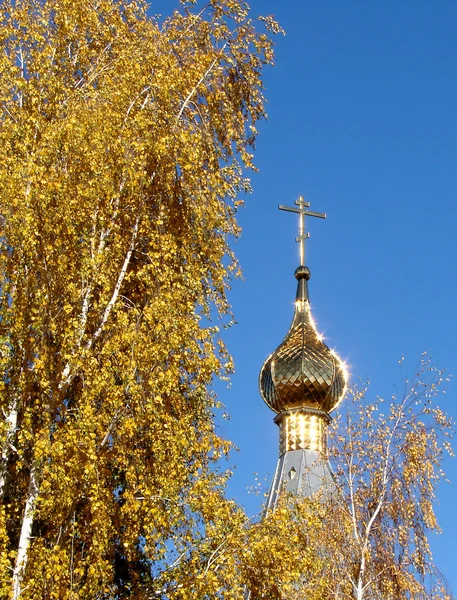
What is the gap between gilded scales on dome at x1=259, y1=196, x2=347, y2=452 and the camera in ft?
81.1

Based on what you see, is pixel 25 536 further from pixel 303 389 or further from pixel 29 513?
pixel 303 389

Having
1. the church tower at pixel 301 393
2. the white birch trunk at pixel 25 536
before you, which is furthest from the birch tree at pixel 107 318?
the church tower at pixel 301 393

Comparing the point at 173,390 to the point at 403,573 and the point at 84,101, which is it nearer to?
the point at 84,101

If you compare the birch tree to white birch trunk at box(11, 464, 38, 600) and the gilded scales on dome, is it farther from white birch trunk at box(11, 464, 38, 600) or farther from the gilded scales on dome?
the gilded scales on dome

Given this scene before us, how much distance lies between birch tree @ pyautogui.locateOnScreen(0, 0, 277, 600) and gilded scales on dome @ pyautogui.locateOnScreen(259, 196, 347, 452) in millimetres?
15129

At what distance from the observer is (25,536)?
725 centimetres

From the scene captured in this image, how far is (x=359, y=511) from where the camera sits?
1221 cm

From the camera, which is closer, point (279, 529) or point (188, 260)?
point (279, 529)

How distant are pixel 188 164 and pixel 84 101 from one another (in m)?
1.38

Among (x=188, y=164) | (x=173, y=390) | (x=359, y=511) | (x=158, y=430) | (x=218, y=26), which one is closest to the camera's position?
(x=158, y=430)

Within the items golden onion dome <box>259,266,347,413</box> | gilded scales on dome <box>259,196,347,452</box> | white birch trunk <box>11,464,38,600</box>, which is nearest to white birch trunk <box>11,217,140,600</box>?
white birch trunk <box>11,464,38,600</box>

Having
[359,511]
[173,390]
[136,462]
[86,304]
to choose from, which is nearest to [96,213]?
[86,304]

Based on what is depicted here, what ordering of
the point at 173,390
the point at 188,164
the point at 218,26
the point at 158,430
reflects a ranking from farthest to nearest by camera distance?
the point at 218,26 < the point at 188,164 < the point at 173,390 < the point at 158,430

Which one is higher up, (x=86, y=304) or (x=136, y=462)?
(x=86, y=304)
